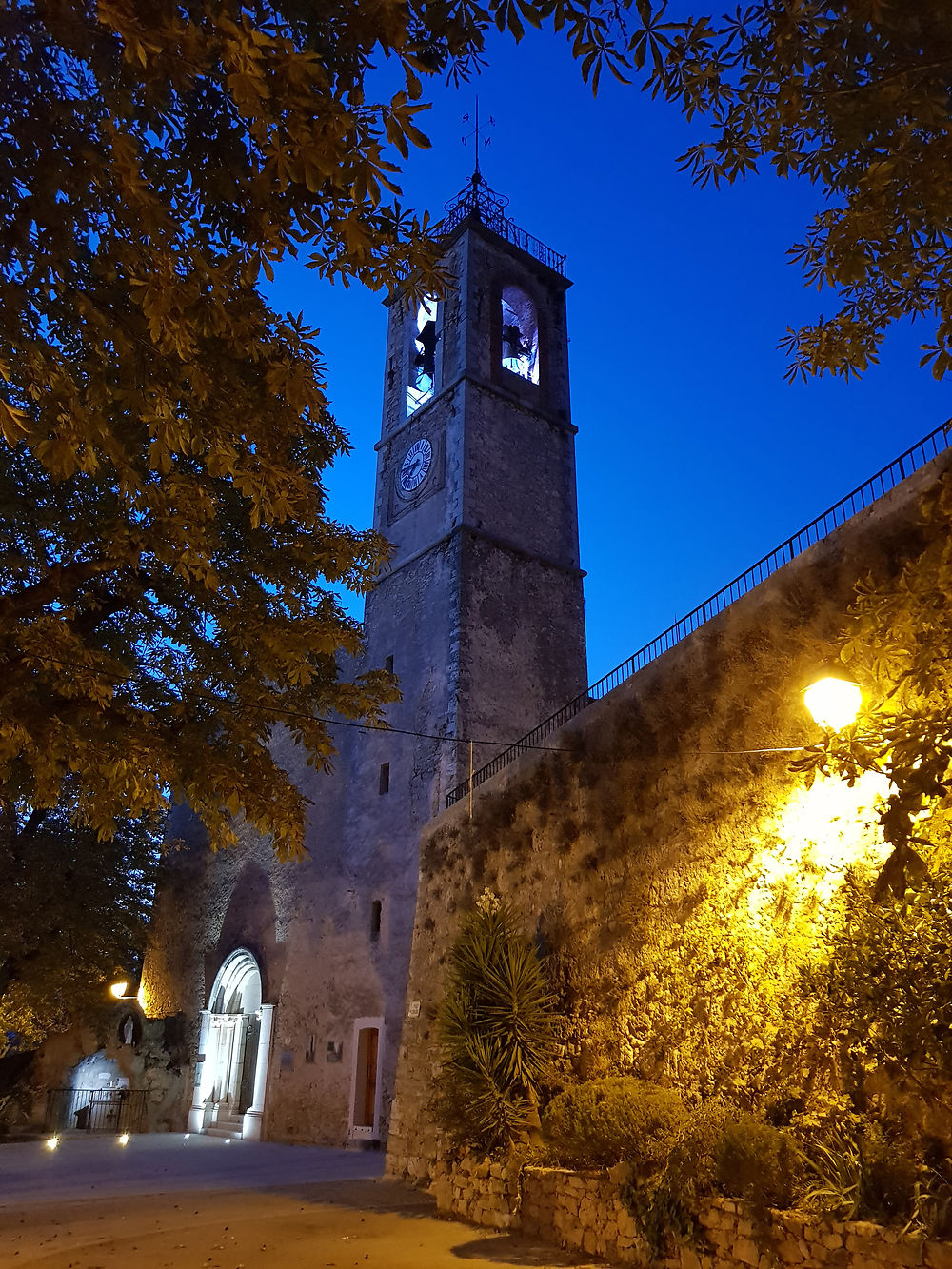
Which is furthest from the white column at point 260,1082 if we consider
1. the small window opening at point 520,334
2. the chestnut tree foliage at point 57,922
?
the small window opening at point 520,334

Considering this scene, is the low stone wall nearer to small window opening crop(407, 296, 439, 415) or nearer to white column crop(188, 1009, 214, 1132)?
white column crop(188, 1009, 214, 1132)

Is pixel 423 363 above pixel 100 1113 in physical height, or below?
above

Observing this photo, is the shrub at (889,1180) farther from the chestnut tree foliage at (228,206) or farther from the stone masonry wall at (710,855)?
the chestnut tree foliage at (228,206)

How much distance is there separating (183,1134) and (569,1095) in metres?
16.1

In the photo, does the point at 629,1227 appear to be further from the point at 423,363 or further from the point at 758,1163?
the point at 423,363

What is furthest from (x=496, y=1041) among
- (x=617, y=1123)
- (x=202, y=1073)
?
(x=202, y=1073)

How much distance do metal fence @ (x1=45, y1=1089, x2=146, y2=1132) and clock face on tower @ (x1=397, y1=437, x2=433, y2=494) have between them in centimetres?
1649

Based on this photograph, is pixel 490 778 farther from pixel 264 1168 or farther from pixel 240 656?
pixel 264 1168

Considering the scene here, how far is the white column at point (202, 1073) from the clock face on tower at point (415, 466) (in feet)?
46.9

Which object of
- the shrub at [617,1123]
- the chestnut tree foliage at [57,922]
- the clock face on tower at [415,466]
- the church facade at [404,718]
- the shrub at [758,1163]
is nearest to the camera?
the shrub at [758,1163]

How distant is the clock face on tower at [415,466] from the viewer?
22125 millimetres

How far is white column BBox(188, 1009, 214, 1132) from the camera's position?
69.0 feet

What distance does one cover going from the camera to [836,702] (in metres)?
5.96

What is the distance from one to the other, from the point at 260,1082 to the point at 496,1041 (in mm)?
13377
